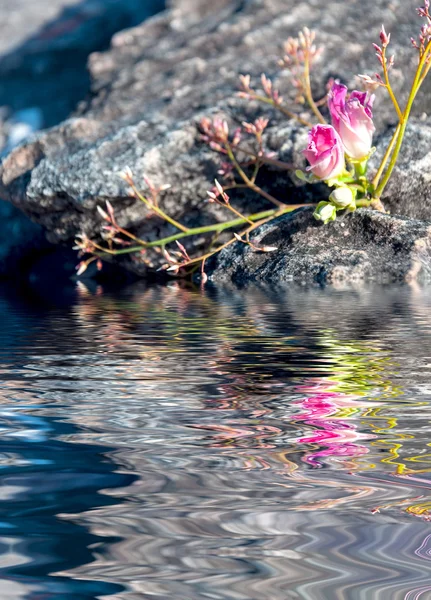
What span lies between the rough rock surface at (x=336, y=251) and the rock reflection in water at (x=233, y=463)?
4.06ft

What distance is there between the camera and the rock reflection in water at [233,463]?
505 millimetres

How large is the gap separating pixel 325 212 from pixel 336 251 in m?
0.15

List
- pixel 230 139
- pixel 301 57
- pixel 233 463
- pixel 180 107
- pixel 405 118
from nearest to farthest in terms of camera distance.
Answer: pixel 233 463 < pixel 405 118 < pixel 301 57 < pixel 230 139 < pixel 180 107

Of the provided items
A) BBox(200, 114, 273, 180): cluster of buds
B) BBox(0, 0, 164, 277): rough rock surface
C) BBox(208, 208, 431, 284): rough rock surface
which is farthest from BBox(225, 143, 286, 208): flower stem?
BBox(0, 0, 164, 277): rough rock surface

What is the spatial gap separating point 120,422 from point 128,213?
8.86ft

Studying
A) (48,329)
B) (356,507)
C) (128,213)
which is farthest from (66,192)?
(356,507)

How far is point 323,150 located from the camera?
2766mm

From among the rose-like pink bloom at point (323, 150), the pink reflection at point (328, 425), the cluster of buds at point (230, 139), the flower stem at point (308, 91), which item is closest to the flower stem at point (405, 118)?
the rose-like pink bloom at point (323, 150)

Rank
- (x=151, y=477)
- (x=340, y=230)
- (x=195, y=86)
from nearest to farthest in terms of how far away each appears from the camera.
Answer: (x=151, y=477)
(x=340, y=230)
(x=195, y=86)

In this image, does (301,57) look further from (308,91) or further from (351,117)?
(351,117)

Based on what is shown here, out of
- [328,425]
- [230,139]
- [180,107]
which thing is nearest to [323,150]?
[230,139]

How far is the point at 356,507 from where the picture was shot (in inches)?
24.2

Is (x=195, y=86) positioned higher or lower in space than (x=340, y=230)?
higher

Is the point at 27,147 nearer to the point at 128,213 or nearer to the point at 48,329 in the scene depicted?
the point at 128,213
